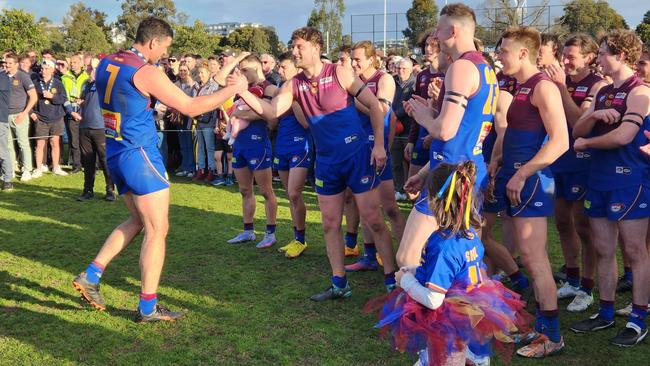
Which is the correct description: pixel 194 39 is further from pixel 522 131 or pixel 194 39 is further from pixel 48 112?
pixel 522 131

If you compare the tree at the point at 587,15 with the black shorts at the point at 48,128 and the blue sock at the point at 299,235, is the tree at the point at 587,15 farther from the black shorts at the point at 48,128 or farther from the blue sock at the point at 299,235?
the blue sock at the point at 299,235

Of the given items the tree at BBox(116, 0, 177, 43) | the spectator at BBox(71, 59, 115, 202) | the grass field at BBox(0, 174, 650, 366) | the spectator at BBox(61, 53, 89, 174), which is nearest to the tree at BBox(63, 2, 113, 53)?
the tree at BBox(116, 0, 177, 43)

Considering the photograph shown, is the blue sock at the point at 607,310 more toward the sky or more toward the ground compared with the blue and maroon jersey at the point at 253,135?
more toward the ground

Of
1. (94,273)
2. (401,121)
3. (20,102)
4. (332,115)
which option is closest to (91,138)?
(20,102)

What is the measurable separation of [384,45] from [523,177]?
5398 centimetres

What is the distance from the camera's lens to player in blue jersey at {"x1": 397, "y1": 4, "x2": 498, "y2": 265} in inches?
143

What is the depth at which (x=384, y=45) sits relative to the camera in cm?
5603

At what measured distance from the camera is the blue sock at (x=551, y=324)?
13.5 feet

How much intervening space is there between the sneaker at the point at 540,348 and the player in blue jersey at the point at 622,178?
0.52 metres

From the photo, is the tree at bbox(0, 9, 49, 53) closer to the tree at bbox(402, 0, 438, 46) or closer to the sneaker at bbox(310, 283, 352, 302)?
the tree at bbox(402, 0, 438, 46)

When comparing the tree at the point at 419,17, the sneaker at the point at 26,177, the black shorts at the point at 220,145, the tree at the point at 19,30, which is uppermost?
the tree at the point at 419,17

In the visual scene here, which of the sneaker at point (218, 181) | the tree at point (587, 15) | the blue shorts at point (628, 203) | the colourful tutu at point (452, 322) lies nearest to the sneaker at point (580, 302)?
the blue shorts at point (628, 203)

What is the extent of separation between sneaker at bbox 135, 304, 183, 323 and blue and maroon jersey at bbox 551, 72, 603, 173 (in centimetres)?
362

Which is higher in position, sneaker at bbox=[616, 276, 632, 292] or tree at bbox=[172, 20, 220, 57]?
tree at bbox=[172, 20, 220, 57]
